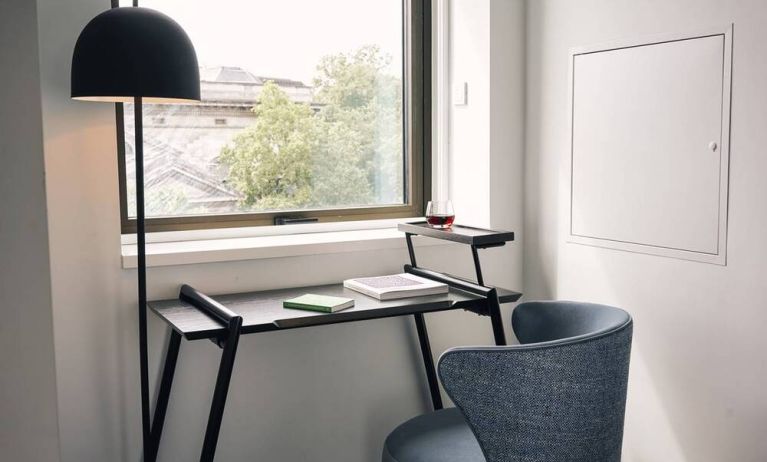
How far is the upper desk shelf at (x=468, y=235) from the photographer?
223cm

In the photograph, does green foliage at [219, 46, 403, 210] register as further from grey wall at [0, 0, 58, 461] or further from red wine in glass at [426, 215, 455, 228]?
grey wall at [0, 0, 58, 461]

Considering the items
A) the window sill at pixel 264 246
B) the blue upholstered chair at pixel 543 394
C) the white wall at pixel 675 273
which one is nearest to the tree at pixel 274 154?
the window sill at pixel 264 246

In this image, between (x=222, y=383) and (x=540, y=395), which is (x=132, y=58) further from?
(x=540, y=395)

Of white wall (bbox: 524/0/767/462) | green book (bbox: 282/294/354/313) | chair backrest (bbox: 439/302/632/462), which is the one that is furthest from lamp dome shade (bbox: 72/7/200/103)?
white wall (bbox: 524/0/767/462)

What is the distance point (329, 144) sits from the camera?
283 cm

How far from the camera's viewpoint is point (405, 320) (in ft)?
9.00

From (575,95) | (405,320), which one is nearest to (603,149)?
(575,95)

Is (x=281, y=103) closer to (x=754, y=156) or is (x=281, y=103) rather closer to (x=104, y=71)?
(x=104, y=71)

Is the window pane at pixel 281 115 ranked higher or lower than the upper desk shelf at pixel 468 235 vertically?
higher

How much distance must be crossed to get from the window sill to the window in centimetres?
10

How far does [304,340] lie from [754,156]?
144 cm

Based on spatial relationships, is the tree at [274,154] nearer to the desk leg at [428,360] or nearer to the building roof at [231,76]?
the building roof at [231,76]

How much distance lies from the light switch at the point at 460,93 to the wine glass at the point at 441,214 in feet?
2.12

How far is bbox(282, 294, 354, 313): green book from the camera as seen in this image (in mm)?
2049
